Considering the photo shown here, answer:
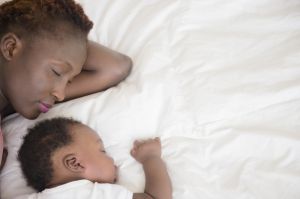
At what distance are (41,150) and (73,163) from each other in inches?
3.3

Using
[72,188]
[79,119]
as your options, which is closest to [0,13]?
[79,119]

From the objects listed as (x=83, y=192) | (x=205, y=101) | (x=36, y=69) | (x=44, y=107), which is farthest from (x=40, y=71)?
(x=205, y=101)

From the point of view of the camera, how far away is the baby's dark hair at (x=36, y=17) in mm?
1022

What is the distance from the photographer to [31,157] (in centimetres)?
97

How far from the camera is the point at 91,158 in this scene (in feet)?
3.27

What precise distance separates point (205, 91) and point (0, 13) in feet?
1.98

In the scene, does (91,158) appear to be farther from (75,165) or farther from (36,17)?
(36,17)

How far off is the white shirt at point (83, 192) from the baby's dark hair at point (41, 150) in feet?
0.18

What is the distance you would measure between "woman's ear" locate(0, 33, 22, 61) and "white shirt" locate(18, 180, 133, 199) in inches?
14.7

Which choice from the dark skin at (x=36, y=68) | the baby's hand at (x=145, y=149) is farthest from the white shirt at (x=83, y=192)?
the dark skin at (x=36, y=68)

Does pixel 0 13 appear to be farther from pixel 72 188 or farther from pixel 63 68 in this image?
pixel 72 188

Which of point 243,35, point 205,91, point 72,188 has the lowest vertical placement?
point 72,188

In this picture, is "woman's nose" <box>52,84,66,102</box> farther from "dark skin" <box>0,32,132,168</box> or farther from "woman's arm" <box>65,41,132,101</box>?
"woman's arm" <box>65,41,132,101</box>

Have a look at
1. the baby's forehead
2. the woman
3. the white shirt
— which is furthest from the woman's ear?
the white shirt
